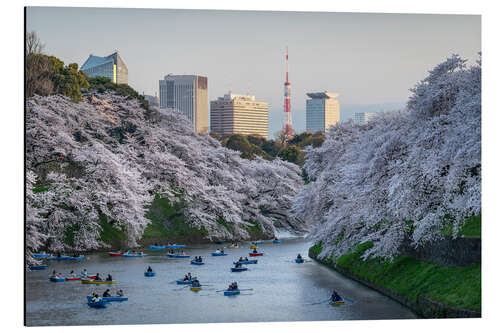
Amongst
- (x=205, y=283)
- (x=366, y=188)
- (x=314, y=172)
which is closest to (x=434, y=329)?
(x=366, y=188)

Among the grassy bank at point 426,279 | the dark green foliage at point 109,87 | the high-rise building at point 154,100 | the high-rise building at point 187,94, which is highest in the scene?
the dark green foliage at point 109,87

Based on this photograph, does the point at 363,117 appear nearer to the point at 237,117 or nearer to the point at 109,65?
the point at 237,117

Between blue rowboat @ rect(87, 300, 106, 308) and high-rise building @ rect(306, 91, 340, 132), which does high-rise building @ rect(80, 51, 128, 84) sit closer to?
high-rise building @ rect(306, 91, 340, 132)

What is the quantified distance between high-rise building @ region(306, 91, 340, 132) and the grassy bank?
273 inches

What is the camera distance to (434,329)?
68.5 feet

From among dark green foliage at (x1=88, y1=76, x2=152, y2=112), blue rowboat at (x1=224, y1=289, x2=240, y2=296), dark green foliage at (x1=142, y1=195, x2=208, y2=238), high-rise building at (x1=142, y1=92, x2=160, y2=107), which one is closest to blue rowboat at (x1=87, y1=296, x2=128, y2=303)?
blue rowboat at (x1=224, y1=289, x2=240, y2=296)

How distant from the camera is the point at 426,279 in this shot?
2523 cm

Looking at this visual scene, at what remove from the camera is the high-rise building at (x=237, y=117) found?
3872 cm

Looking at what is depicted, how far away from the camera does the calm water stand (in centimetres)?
2352

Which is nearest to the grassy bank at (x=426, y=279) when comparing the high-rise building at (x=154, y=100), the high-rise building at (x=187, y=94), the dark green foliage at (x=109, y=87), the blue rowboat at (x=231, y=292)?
the blue rowboat at (x=231, y=292)

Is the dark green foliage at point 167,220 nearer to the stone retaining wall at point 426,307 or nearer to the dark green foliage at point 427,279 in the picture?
the dark green foliage at point 427,279

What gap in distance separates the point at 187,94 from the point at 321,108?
6.85 metres

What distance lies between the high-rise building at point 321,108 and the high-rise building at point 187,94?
487 cm

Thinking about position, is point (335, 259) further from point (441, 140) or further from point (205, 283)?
point (441, 140)
